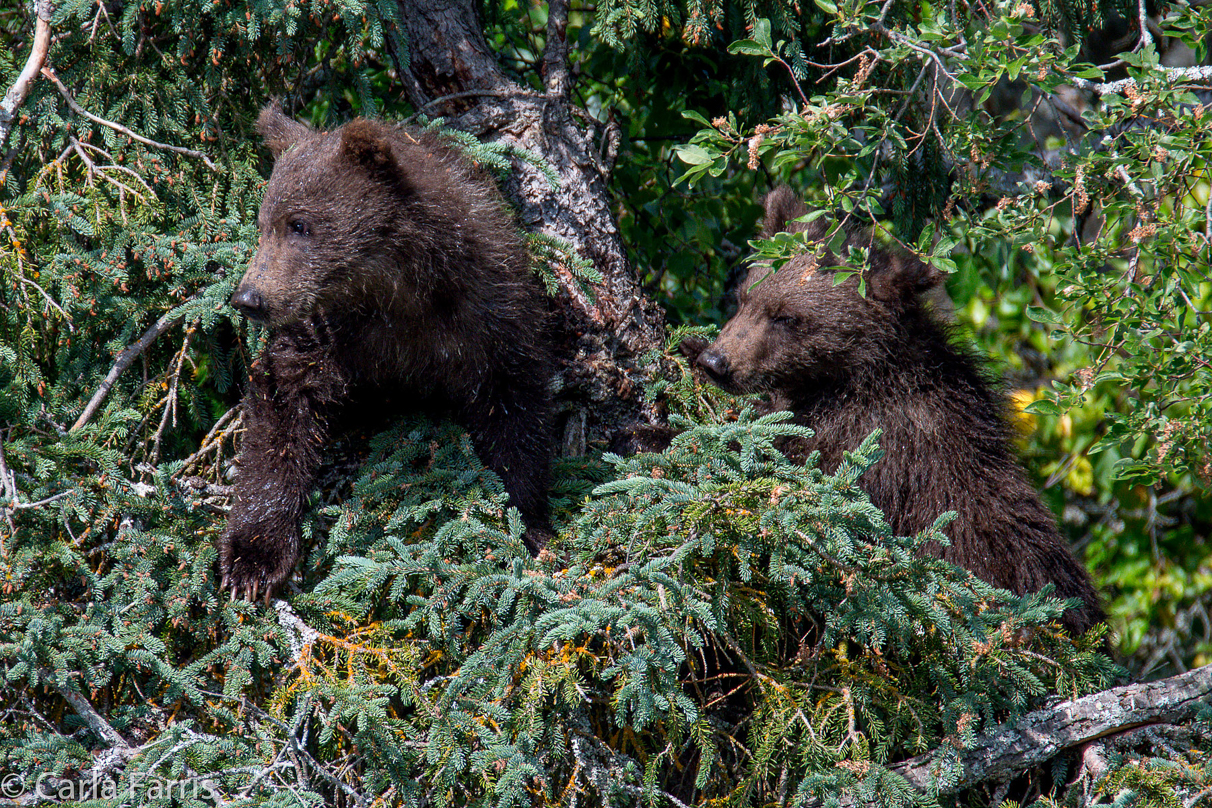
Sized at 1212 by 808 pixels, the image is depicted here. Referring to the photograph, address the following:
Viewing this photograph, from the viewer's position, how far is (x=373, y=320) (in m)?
3.62

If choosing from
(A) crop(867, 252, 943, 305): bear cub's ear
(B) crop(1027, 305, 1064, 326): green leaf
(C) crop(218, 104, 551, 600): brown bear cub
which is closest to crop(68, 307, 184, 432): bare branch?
(C) crop(218, 104, 551, 600): brown bear cub

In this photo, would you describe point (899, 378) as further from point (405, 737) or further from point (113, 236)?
point (113, 236)

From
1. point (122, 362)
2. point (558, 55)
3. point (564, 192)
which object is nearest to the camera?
point (122, 362)

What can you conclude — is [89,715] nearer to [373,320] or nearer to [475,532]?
[475,532]

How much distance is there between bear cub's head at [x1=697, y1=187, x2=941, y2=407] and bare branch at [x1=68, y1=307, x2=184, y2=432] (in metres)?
2.14

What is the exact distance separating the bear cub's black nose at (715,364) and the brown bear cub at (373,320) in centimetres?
73

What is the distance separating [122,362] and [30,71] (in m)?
1.06

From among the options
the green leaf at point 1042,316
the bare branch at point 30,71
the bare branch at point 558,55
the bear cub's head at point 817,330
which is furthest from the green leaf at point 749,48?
the bare branch at point 30,71

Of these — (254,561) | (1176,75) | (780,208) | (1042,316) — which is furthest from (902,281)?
(254,561)

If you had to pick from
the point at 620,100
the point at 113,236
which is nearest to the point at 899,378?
the point at 620,100

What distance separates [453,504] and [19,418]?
62.6 inches

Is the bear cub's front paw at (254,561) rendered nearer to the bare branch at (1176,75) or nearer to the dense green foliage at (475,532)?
the dense green foliage at (475,532)

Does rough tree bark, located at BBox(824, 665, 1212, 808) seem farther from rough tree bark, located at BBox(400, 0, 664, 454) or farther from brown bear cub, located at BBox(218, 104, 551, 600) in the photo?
rough tree bark, located at BBox(400, 0, 664, 454)

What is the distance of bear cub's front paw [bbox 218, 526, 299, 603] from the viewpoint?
10.8 feet
